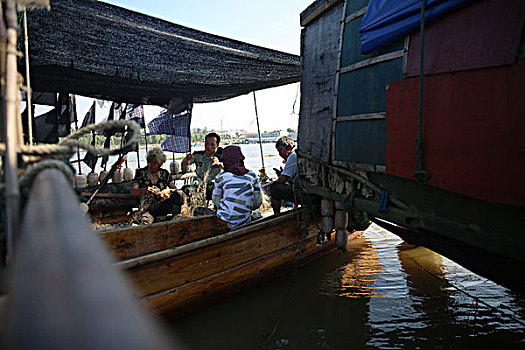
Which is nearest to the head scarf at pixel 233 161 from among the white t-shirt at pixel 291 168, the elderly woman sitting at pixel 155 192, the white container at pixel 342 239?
the white t-shirt at pixel 291 168

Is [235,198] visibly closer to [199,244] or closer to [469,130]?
[199,244]

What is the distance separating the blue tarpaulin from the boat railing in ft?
9.47

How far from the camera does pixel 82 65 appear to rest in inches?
186

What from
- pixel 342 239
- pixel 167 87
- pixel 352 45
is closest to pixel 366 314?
pixel 342 239

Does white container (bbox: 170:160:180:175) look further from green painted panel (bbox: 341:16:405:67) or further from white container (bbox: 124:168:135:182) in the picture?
green painted panel (bbox: 341:16:405:67)

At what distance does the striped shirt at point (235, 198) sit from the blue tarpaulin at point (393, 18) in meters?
2.11

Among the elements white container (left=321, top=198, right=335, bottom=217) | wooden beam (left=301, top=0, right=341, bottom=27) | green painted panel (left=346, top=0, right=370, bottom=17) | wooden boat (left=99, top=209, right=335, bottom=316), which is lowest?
wooden boat (left=99, top=209, right=335, bottom=316)

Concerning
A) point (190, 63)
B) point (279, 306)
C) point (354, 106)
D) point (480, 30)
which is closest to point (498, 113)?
point (480, 30)

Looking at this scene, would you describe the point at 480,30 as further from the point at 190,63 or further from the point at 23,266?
the point at 190,63

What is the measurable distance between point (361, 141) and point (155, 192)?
12.3 feet

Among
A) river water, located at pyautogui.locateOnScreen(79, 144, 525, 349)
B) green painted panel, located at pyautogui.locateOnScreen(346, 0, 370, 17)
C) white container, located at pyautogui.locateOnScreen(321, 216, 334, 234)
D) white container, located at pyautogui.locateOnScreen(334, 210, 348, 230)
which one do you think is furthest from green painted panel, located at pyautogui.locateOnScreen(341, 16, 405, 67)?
river water, located at pyautogui.locateOnScreen(79, 144, 525, 349)

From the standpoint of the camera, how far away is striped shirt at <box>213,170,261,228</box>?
4363 mm

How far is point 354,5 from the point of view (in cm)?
369

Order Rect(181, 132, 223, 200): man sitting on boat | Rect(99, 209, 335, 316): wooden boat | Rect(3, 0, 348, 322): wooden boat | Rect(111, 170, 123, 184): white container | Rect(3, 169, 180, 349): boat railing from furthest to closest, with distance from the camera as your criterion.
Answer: Rect(181, 132, 223, 200): man sitting on boat → Rect(111, 170, 123, 184): white container → Rect(3, 0, 348, 322): wooden boat → Rect(99, 209, 335, 316): wooden boat → Rect(3, 169, 180, 349): boat railing
